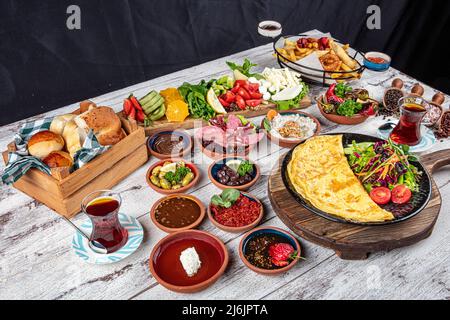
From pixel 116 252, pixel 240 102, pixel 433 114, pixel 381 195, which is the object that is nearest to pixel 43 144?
pixel 116 252

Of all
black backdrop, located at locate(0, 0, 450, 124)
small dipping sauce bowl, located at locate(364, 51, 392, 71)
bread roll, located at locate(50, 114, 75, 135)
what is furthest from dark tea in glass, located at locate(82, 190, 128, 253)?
small dipping sauce bowl, located at locate(364, 51, 392, 71)

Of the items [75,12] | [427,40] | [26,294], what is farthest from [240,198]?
[427,40]

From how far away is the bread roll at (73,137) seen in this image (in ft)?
8.64

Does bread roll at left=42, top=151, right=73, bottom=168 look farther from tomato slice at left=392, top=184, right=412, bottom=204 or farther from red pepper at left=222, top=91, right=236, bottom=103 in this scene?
tomato slice at left=392, top=184, right=412, bottom=204

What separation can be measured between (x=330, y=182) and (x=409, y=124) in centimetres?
79

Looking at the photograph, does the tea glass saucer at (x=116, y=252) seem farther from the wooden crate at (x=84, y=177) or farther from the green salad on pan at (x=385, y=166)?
the green salad on pan at (x=385, y=166)

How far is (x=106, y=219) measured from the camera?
2236 mm

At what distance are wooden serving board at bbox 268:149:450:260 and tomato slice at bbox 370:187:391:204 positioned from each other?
0.48 ft

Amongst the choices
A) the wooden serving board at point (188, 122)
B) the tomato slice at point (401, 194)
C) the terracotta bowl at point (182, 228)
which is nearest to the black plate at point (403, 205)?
the tomato slice at point (401, 194)

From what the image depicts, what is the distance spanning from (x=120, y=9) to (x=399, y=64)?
3531 mm

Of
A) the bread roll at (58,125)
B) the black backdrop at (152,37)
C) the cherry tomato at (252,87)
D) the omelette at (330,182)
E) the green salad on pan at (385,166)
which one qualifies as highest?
the bread roll at (58,125)

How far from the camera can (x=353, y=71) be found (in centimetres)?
358

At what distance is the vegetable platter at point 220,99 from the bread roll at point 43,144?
2.16 ft
